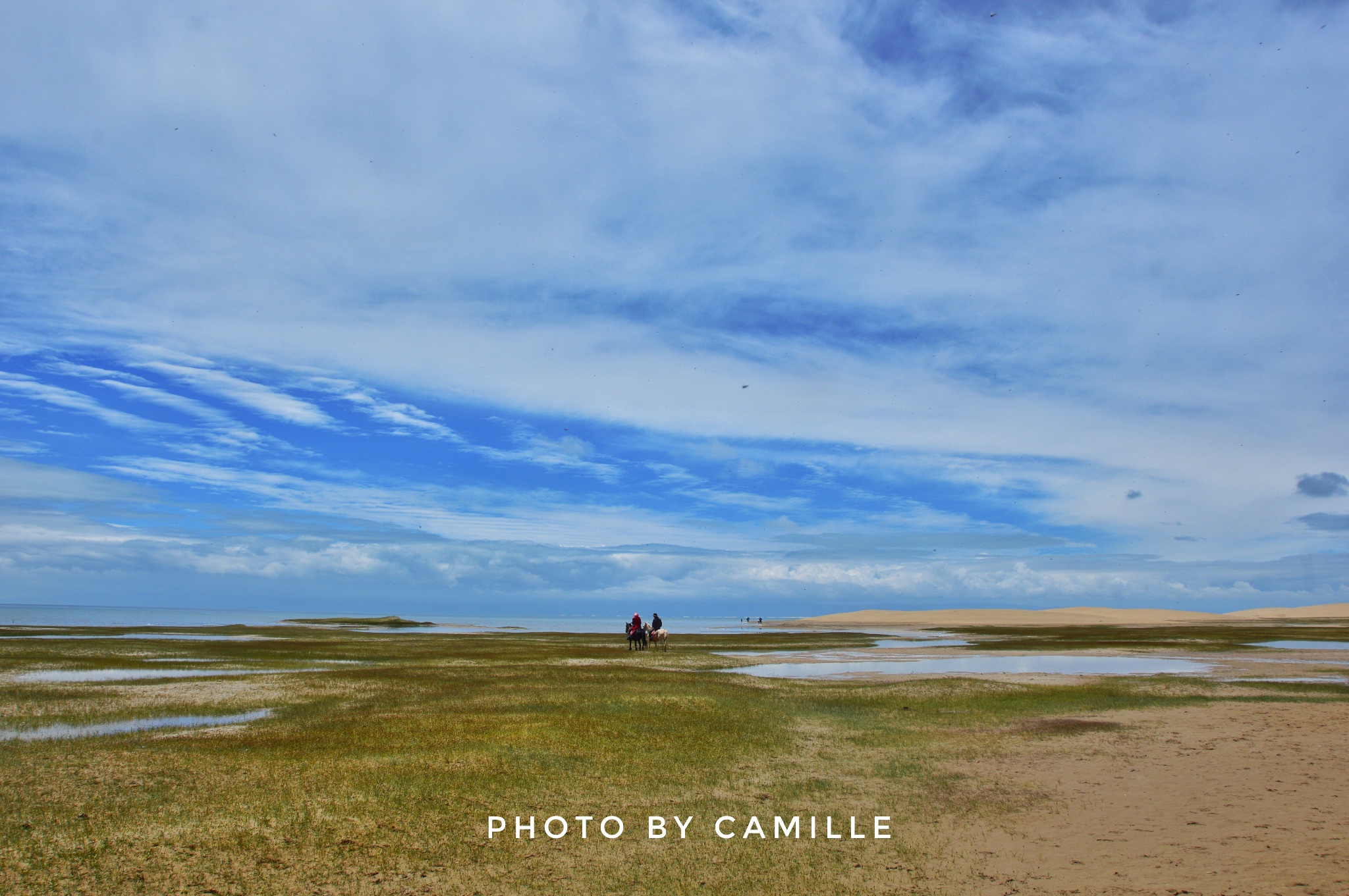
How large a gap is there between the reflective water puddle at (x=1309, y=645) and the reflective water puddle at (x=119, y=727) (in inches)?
2655

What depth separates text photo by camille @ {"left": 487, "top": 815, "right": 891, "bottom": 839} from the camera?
12617mm

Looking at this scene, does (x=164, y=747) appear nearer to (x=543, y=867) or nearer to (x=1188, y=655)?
(x=543, y=867)

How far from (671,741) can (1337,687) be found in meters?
29.4

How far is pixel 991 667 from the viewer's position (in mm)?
44188

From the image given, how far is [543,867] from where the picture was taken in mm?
11172

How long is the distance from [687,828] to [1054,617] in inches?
7073

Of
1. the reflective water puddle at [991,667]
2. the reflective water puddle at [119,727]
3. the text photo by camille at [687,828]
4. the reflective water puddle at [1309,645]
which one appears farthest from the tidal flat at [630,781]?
the reflective water puddle at [1309,645]

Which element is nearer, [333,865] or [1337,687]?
[333,865]

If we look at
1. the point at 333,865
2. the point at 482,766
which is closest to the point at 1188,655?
the point at 482,766

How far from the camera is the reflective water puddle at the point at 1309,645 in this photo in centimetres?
5931

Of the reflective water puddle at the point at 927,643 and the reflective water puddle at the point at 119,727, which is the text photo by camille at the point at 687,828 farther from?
the reflective water puddle at the point at 927,643

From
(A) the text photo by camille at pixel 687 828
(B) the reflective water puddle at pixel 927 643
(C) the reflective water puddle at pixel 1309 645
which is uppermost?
(C) the reflective water puddle at pixel 1309 645

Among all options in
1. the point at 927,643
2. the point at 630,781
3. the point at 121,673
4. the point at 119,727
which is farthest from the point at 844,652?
the point at 119,727

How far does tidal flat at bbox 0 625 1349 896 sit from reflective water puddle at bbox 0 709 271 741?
1.80 feet
